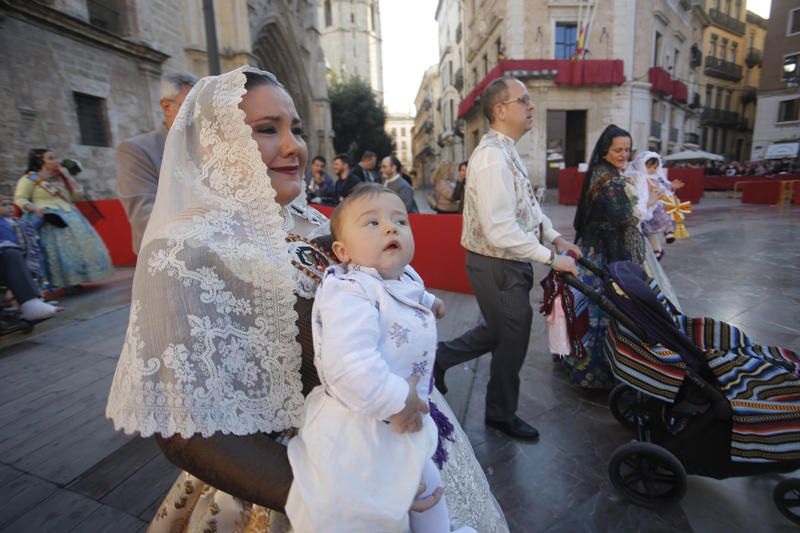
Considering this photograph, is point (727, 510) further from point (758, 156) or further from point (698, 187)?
point (758, 156)

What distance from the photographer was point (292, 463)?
0.91 meters

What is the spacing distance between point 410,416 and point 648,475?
5.84ft

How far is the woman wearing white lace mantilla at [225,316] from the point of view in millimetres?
891

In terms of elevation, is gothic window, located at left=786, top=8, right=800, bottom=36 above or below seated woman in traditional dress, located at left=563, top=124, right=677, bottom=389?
above

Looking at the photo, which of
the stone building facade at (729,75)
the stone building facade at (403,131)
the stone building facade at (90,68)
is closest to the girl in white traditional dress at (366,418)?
the stone building facade at (90,68)

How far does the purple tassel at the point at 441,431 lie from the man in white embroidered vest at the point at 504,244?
4.13 ft

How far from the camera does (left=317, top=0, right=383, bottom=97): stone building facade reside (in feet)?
152

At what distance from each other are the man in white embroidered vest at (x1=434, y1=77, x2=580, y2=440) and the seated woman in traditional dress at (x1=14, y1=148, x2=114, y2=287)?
5777 mm

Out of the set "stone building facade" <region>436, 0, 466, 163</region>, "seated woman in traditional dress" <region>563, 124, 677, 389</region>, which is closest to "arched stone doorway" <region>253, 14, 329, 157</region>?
"stone building facade" <region>436, 0, 466, 163</region>

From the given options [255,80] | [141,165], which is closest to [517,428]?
[255,80]

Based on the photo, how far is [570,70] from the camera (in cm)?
1870

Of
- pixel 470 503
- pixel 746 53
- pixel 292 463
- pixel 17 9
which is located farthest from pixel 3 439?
pixel 746 53

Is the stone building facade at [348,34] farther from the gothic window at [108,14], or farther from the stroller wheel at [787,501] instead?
the stroller wheel at [787,501]

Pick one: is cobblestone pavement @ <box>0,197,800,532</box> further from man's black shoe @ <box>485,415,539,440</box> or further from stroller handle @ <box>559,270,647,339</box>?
stroller handle @ <box>559,270,647,339</box>
